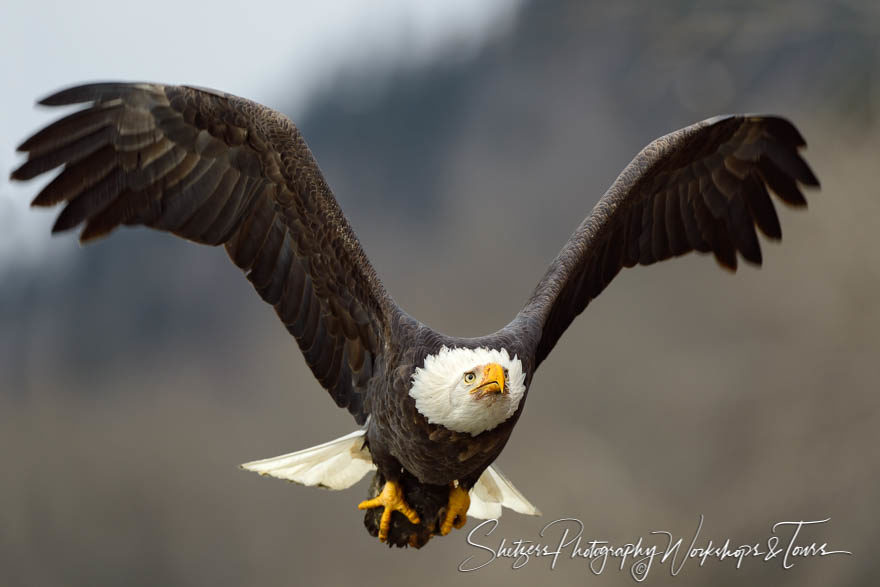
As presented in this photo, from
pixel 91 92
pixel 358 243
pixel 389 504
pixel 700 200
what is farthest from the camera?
pixel 700 200

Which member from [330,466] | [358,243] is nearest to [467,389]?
[358,243]

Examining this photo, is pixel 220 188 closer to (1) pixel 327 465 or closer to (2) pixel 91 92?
(2) pixel 91 92

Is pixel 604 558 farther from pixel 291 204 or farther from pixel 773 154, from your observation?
pixel 291 204

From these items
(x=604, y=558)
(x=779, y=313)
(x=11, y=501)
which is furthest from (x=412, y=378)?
(x=11, y=501)

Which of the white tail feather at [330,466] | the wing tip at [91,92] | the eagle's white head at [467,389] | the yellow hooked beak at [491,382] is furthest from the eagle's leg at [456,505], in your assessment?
the wing tip at [91,92]

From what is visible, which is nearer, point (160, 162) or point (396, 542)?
point (160, 162)

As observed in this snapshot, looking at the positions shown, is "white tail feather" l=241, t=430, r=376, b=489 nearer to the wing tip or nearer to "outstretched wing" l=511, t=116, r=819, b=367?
"outstretched wing" l=511, t=116, r=819, b=367

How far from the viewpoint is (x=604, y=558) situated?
25.4 feet

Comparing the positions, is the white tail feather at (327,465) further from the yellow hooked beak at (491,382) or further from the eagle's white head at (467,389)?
the yellow hooked beak at (491,382)

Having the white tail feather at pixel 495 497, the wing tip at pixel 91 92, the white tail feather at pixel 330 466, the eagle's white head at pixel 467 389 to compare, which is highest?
the wing tip at pixel 91 92

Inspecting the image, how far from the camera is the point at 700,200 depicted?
15.1 feet

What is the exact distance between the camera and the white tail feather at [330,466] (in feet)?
14.0

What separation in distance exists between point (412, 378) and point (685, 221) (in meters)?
1.78

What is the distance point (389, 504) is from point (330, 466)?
1.68 feet
